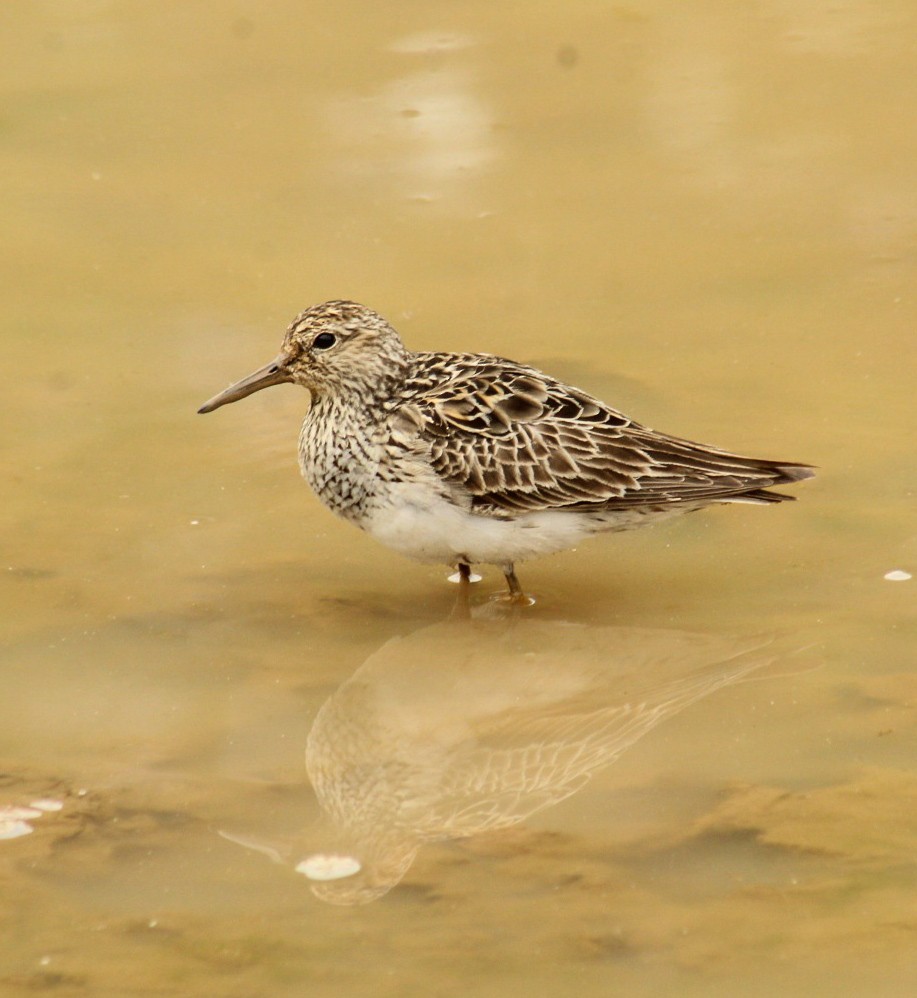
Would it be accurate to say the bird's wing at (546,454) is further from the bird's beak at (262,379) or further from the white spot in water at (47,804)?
the white spot in water at (47,804)

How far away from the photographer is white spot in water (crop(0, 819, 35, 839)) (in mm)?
6324

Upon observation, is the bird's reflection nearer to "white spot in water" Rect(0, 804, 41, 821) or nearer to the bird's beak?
"white spot in water" Rect(0, 804, 41, 821)

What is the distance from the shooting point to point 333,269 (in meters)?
11.4

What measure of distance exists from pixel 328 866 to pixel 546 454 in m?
2.55

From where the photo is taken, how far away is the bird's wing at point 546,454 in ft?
26.1

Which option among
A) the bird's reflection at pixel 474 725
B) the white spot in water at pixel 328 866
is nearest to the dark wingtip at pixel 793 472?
the bird's reflection at pixel 474 725

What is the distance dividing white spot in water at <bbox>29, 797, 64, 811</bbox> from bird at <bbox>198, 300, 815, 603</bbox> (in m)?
2.05

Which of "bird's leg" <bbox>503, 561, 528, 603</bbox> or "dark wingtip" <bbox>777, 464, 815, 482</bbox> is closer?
"dark wingtip" <bbox>777, 464, 815, 482</bbox>

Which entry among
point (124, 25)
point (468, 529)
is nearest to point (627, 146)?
point (124, 25)

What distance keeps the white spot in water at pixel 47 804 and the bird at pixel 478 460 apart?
205 cm

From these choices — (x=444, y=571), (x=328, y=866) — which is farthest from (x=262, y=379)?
(x=328, y=866)

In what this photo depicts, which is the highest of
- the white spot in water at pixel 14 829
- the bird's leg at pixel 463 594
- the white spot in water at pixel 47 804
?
the white spot in water at pixel 14 829

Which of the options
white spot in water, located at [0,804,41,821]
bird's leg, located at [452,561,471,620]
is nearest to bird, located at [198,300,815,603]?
bird's leg, located at [452,561,471,620]

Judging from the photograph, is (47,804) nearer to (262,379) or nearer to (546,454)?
(262,379)
